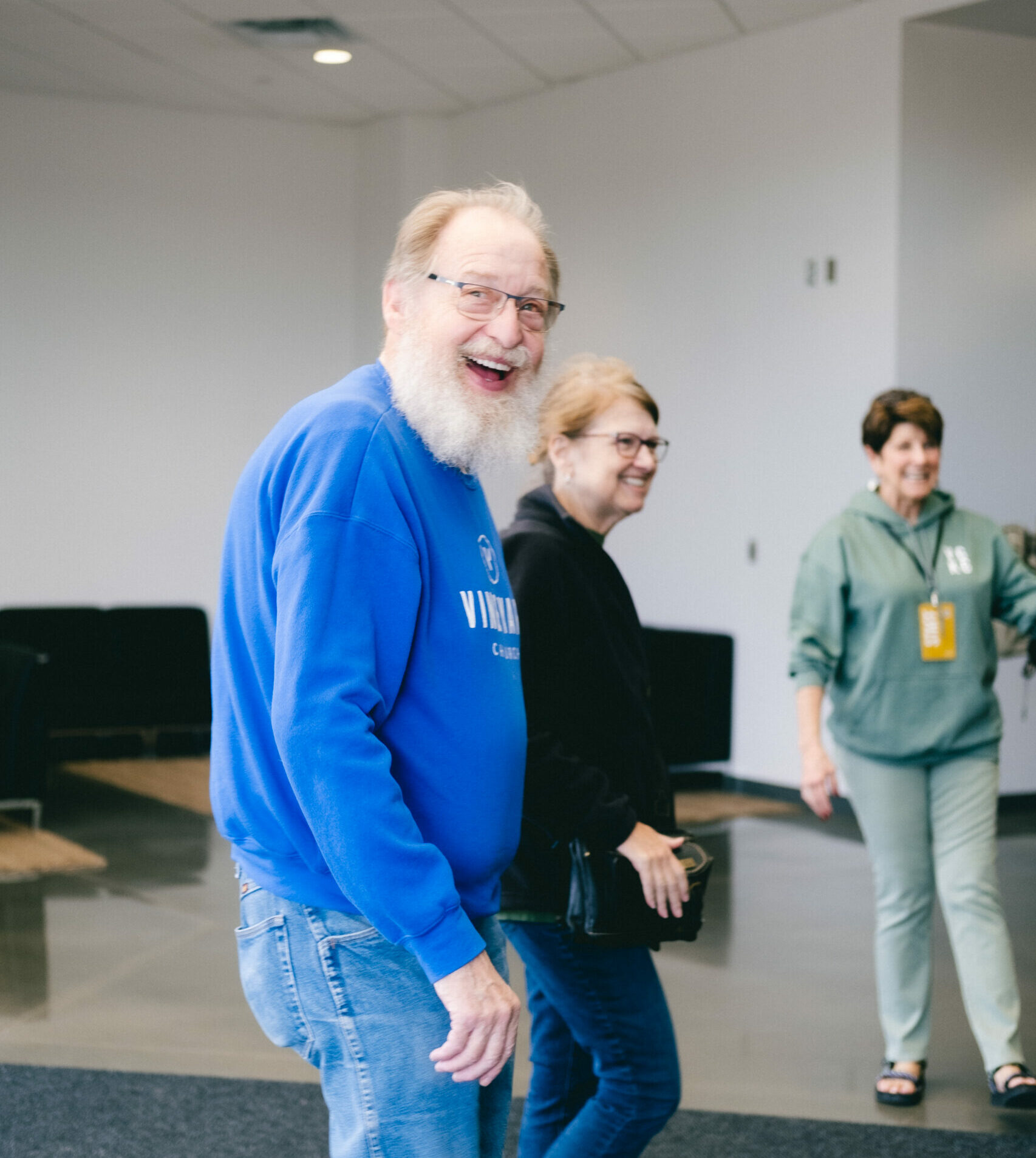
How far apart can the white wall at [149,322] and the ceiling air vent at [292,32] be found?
1.62 metres

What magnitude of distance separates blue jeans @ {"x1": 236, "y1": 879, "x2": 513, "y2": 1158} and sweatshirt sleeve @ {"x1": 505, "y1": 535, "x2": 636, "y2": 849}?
52 cm

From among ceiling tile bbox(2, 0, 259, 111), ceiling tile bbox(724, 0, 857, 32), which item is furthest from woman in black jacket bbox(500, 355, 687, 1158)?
ceiling tile bbox(2, 0, 259, 111)

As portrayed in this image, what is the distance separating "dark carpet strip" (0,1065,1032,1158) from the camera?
2.85m

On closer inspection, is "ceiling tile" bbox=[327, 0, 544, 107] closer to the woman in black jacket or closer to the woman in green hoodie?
the woman in green hoodie

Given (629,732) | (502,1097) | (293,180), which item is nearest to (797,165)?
(293,180)

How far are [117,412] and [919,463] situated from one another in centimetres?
658

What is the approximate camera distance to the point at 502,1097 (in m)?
1.51

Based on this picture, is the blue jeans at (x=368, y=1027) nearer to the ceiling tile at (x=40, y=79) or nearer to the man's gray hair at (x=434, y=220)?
the man's gray hair at (x=434, y=220)

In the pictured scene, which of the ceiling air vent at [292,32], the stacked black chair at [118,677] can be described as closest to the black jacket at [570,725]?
the ceiling air vent at [292,32]

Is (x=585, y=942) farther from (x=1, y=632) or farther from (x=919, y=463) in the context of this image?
(x=1, y=632)

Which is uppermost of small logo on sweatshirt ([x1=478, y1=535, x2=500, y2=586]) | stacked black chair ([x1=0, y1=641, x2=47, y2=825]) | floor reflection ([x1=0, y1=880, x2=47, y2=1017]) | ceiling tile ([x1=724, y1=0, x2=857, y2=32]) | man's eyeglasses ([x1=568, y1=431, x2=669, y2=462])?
ceiling tile ([x1=724, y1=0, x2=857, y2=32])

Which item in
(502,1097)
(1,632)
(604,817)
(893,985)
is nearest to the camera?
(502,1097)

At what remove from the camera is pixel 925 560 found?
3197 mm

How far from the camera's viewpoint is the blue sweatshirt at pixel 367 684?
126cm
